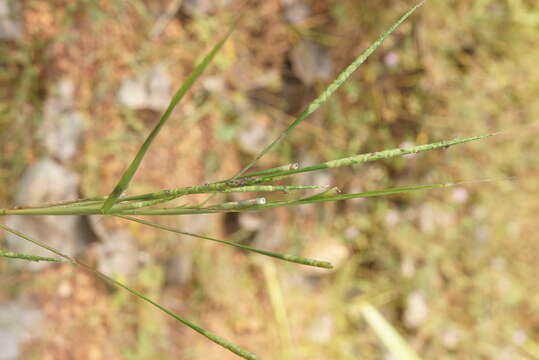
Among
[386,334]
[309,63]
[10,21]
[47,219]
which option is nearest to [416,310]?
[386,334]

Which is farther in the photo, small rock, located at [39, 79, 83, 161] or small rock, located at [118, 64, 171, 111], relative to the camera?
small rock, located at [118, 64, 171, 111]

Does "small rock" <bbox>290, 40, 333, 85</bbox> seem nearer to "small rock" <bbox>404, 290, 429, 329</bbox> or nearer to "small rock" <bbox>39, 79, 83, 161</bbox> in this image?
"small rock" <bbox>39, 79, 83, 161</bbox>

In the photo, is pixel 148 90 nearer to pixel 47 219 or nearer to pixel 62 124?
pixel 62 124

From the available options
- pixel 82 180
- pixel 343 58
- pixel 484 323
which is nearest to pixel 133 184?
pixel 82 180

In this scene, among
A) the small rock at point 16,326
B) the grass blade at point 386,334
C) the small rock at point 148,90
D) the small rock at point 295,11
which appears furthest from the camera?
the grass blade at point 386,334

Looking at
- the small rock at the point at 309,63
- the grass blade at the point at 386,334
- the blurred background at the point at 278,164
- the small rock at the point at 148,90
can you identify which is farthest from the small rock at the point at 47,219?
the grass blade at the point at 386,334

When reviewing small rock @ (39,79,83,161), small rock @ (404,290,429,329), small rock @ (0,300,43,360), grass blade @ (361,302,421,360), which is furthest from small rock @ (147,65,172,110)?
small rock @ (404,290,429,329)

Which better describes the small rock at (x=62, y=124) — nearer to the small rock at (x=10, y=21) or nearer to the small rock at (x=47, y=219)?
the small rock at (x=47, y=219)
